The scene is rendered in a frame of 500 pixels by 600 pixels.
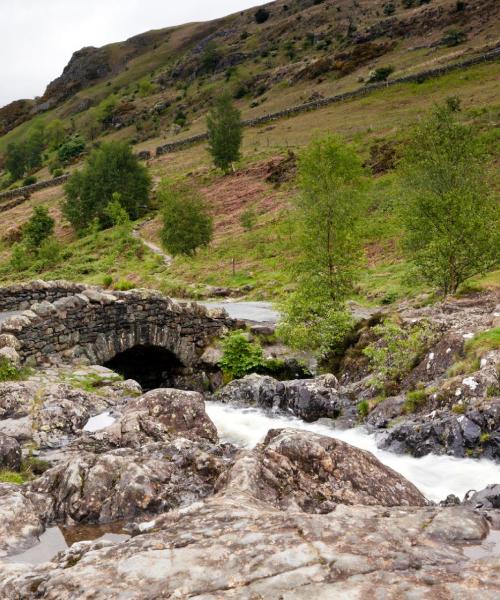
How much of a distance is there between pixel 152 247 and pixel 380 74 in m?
65.2

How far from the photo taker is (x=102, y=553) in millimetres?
5816

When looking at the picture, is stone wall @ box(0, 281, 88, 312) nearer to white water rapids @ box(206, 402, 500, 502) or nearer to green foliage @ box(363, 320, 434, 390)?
white water rapids @ box(206, 402, 500, 502)

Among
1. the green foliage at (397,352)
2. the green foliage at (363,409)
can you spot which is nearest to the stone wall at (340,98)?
the green foliage at (397,352)

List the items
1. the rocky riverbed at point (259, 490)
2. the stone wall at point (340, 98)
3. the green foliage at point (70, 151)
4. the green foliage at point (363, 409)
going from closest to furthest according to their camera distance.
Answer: the rocky riverbed at point (259, 490) → the green foliage at point (363, 409) → the stone wall at point (340, 98) → the green foliage at point (70, 151)

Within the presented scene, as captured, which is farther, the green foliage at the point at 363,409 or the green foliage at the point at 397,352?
the green foliage at the point at 397,352

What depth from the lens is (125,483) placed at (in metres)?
8.26

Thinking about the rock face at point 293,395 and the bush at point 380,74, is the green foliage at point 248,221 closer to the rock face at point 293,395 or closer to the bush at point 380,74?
the rock face at point 293,395

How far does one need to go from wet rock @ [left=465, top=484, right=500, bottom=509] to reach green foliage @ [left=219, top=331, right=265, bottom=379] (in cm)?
1237

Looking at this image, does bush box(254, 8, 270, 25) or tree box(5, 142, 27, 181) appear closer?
tree box(5, 142, 27, 181)

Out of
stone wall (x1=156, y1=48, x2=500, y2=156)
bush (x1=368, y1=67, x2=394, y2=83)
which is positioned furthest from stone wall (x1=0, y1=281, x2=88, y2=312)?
bush (x1=368, y1=67, x2=394, y2=83)

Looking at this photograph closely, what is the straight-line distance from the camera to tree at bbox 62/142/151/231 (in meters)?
73.9

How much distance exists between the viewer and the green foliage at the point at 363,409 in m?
14.0

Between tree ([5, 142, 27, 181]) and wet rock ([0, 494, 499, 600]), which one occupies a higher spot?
tree ([5, 142, 27, 181])

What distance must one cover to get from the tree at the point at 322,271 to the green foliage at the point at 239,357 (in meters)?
1.37
